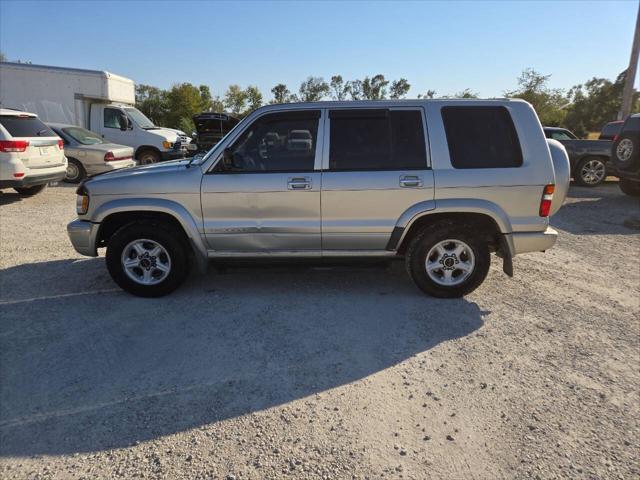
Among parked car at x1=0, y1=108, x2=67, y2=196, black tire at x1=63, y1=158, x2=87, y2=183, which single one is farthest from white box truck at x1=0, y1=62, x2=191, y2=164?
parked car at x1=0, y1=108, x2=67, y2=196

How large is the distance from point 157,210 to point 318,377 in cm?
234

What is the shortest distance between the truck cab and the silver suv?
32.0 feet

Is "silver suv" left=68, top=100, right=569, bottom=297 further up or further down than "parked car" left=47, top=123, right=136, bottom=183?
further down

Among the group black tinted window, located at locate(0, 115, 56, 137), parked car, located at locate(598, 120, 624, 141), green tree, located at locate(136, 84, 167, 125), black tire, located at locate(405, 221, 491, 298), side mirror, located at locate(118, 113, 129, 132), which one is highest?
green tree, located at locate(136, 84, 167, 125)

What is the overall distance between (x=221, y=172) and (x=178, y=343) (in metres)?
1.66

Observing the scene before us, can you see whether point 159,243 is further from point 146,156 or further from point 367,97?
point 367,97

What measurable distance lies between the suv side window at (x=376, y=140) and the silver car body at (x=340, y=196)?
7 centimetres

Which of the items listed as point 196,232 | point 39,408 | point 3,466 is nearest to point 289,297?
point 196,232

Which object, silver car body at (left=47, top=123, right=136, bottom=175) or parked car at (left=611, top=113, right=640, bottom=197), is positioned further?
silver car body at (left=47, top=123, right=136, bottom=175)

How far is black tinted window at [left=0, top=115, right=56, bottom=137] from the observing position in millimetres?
8633

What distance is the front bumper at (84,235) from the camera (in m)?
4.51

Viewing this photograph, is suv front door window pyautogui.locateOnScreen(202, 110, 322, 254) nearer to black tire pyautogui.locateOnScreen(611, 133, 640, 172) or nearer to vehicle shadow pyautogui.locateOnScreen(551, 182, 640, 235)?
vehicle shadow pyautogui.locateOnScreen(551, 182, 640, 235)

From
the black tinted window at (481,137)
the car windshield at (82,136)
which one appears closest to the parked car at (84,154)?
the car windshield at (82,136)

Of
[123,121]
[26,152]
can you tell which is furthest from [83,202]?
[123,121]
